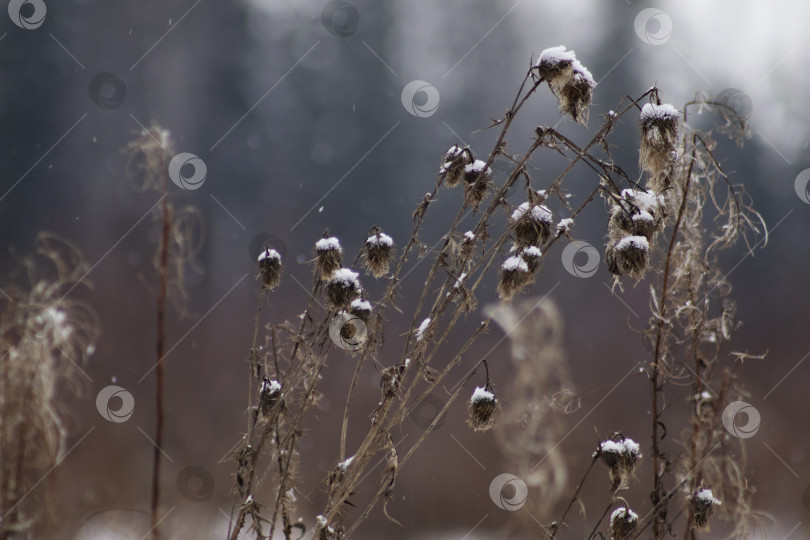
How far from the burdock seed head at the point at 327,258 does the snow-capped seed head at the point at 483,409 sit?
0.41 metres

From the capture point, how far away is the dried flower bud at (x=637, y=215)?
1.32 meters

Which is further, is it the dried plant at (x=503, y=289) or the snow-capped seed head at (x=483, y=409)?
the snow-capped seed head at (x=483, y=409)

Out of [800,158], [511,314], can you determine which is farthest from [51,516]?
[800,158]

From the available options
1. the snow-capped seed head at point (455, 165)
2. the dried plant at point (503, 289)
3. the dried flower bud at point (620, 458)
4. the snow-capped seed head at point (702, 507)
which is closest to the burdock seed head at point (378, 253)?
the dried plant at point (503, 289)

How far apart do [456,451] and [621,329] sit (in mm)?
2604

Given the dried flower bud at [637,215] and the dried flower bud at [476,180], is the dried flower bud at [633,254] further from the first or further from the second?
the dried flower bud at [476,180]

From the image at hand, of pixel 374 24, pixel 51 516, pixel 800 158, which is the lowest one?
pixel 51 516

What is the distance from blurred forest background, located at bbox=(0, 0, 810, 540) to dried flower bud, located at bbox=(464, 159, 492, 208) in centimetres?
493

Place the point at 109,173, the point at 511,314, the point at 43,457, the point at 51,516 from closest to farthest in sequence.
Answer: the point at 51,516
the point at 43,457
the point at 511,314
the point at 109,173

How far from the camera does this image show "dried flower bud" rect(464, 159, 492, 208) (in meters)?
1.34

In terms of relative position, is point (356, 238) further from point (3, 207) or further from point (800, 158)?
point (800, 158)

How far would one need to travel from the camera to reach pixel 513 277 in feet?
4.35

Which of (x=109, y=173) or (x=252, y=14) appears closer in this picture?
(x=109, y=173)

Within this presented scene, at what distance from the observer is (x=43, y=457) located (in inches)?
70.3
